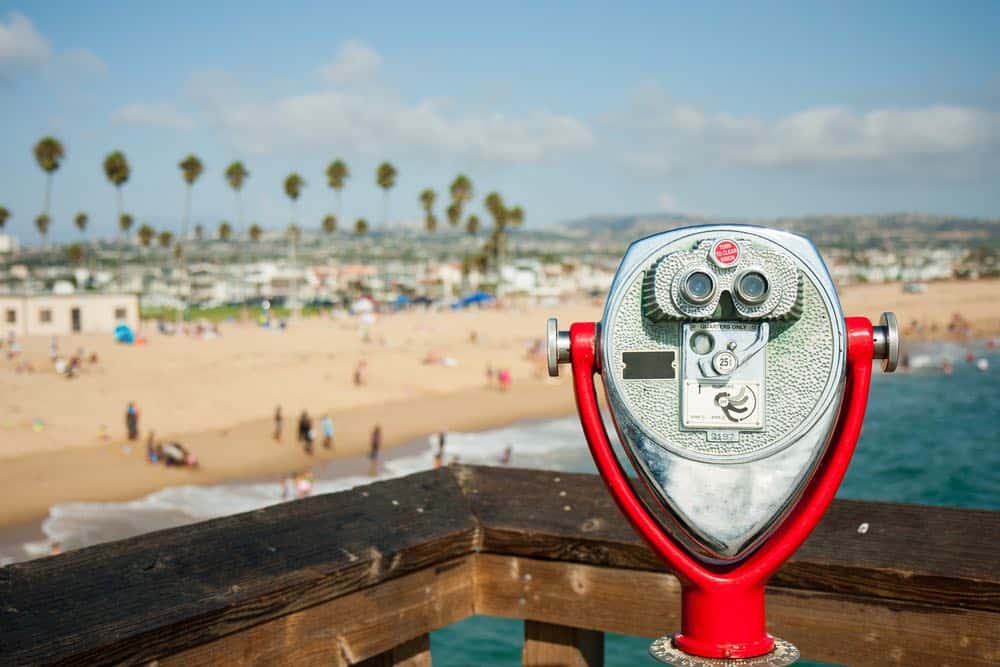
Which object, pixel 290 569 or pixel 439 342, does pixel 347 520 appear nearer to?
pixel 290 569

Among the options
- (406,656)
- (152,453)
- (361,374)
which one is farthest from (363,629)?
(361,374)

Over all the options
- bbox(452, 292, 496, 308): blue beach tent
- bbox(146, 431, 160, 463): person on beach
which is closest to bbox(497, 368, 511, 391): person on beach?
bbox(146, 431, 160, 463): person on beach

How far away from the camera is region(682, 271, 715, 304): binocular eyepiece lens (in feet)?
4.66

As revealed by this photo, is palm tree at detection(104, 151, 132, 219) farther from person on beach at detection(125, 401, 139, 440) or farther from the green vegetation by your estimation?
person on beach at detection(125, 401, 139, 440)

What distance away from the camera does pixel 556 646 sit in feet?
6.19

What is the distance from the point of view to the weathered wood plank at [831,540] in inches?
62.7

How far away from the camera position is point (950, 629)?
159 cm

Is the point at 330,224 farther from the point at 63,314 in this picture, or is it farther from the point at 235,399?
the point at 235,399

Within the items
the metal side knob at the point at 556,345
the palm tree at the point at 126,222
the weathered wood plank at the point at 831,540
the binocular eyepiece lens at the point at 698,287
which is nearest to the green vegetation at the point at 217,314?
the palm tree at the point at 126,222

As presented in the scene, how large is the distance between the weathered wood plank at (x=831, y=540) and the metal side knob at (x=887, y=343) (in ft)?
1.25

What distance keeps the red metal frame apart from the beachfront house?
4846 centimetres

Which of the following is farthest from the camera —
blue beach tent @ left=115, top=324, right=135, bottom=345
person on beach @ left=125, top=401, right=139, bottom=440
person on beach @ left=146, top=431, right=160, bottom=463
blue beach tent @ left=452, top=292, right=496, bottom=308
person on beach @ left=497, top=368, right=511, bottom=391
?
blue beach tent @ left=452, top=292, right=496, bottom=308

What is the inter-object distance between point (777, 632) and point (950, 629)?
0.27 meters

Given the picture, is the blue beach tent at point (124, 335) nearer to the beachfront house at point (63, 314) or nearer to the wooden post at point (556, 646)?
the beachfront house at point (63, 314)
